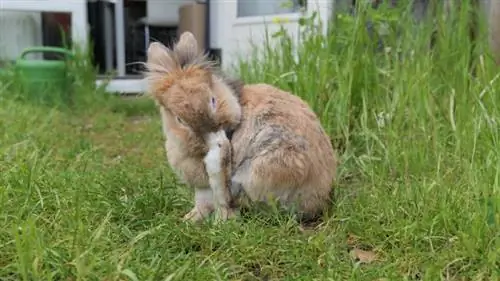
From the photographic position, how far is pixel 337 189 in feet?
7.29

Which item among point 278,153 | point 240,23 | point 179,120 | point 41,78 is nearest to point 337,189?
point 278,153

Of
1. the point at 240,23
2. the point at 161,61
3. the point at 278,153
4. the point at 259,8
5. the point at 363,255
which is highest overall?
the point at 259,8

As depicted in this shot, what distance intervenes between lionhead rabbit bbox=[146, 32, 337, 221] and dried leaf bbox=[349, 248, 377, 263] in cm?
29

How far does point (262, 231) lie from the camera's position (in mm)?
1770

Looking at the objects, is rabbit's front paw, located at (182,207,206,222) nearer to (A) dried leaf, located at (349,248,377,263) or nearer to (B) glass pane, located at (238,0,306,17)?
(A) dried leaf, located at (349,248,377,263)

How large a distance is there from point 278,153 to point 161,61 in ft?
1.63

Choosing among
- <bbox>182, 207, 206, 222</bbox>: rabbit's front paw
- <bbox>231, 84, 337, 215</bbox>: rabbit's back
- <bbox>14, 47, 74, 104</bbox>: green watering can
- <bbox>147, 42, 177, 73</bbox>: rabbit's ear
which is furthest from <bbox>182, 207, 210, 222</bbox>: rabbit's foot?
<bbox>14, 47, 74, 104</bbox>: green watering can

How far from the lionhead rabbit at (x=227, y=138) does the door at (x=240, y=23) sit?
2718 mm

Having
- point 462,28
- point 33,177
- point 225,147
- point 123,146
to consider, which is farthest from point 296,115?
point 123,146

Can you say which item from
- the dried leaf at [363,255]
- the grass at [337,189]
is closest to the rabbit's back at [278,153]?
the grass at [337,189]

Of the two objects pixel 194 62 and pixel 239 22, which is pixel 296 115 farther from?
pixel 239 22

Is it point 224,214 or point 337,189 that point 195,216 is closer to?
point 224,214

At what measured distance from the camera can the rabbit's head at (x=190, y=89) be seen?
5.65 ft

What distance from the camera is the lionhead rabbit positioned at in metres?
1.76
